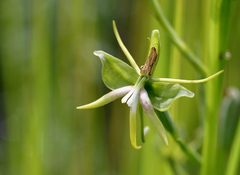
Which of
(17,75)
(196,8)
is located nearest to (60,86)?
(17,75)

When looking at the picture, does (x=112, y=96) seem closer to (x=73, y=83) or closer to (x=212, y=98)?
(x=212, y=98)

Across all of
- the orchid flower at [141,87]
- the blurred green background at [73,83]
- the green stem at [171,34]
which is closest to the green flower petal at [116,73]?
the orchid flower at [141,87]

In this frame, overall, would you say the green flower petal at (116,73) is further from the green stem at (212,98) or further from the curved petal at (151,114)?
the green stem at (212,98)

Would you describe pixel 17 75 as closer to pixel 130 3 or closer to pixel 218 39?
pixel 130 3

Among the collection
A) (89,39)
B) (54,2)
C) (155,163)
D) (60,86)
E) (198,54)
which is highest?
(54,2)

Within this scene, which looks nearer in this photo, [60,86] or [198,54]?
A: [198,54]

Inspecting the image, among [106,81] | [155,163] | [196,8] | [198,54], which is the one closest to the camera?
[106,81]

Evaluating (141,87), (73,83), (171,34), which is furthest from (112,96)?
(73,83)

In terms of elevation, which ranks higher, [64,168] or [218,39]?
[218,39]

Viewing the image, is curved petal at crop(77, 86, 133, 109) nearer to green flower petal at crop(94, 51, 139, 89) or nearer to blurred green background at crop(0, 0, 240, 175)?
green flower petal at crop(94, 51, 139, 89)
